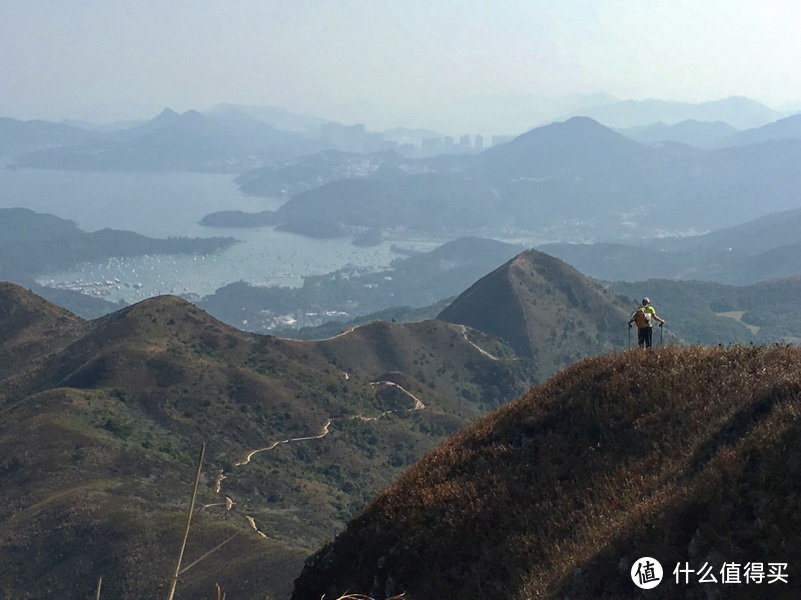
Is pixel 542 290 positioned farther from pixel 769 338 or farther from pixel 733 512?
pixel 733 512

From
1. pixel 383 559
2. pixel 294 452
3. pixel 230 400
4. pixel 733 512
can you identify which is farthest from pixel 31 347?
pixel 733 512

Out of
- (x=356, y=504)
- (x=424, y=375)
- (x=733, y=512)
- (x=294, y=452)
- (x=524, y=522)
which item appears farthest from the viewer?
(x=424, y=375)

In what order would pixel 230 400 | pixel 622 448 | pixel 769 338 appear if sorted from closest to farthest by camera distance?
pixel 622 448
pixel 230 400
pixel 769 338

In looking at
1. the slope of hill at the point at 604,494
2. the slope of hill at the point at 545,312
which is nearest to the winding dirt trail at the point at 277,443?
the slope of hill at the point at 604,494

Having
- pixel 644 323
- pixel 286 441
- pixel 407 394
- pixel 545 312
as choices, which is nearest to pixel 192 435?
pixel 286 441

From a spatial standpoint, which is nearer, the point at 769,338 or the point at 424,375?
the point at 424,375

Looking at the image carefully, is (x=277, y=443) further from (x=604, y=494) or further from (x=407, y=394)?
(x=604, y=494)

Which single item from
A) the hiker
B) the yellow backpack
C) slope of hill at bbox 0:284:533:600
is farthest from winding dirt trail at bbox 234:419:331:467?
the yellow backpack
